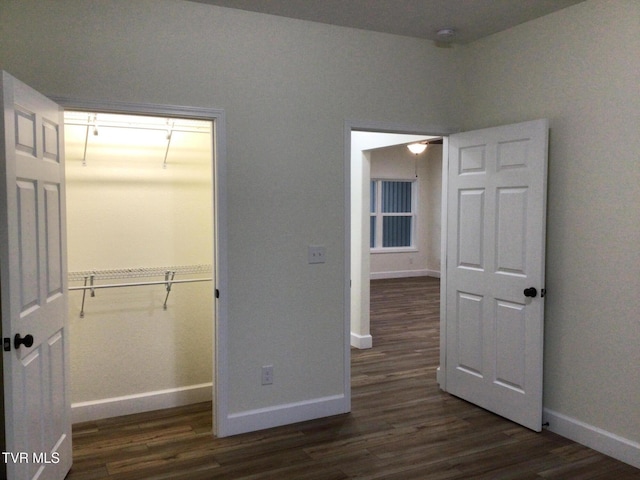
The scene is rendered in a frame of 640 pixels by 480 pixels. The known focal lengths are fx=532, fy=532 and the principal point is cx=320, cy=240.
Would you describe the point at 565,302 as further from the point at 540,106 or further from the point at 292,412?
the point at 292,412

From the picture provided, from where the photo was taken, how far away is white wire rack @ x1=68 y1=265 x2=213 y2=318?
3.64 metres

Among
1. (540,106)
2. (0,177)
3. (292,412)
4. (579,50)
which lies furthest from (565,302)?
(0,177)

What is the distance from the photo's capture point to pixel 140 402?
382 cm

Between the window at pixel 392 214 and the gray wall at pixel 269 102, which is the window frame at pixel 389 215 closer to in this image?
the window at pixel 392 214

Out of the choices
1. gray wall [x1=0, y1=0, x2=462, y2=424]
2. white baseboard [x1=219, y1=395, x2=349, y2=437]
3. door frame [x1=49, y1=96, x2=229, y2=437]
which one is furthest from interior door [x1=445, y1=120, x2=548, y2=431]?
door frame [x1=49, y1=96, x2=229, y2=437]

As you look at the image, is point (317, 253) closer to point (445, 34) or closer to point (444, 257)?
point (444, 257)

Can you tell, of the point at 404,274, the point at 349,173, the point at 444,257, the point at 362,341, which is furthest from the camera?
the point at 404,274

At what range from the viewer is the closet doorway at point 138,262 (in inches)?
143

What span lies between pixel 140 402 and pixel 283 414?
1068 mm

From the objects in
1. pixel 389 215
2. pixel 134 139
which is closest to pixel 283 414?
pixel 134 139

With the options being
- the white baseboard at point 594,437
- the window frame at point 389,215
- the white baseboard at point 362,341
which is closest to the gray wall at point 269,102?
the white baseboard at point 594,437

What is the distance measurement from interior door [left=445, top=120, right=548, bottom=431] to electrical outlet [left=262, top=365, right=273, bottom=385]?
1468 mm

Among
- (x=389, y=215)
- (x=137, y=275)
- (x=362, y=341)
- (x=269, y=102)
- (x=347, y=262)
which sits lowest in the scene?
(x=362, y=341)

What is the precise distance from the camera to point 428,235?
11234mm
